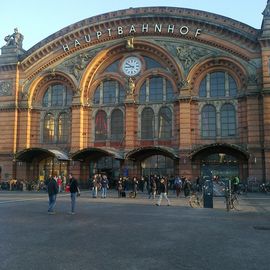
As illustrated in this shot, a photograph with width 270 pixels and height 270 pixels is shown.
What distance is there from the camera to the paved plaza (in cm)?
834

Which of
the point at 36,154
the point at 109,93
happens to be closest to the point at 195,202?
the point at 109,93

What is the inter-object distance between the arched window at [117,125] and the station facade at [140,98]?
12 centimetres

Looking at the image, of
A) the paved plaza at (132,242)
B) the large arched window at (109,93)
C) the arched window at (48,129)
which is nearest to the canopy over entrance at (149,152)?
the large arched window at (109,93)

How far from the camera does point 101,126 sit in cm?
4491

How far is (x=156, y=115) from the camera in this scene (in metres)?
43.0

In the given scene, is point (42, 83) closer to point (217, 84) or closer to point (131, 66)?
point (131, 66)

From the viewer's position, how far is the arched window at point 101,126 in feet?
147

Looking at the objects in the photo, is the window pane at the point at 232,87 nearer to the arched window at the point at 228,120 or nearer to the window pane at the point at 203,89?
the arched window at the point at 228,120

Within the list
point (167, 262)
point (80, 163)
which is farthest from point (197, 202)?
point (80, 163)

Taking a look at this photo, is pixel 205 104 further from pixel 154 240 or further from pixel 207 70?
pixel 154 240

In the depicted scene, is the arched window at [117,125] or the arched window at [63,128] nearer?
the arched window at [117,125]

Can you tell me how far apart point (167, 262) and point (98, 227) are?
Answer: 5437 mm

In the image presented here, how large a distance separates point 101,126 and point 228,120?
14.4 meters

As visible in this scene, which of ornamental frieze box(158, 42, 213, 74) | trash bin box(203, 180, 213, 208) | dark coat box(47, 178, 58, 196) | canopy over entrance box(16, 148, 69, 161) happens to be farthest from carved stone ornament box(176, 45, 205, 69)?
dark coat box(47, 178, 58, 196)
